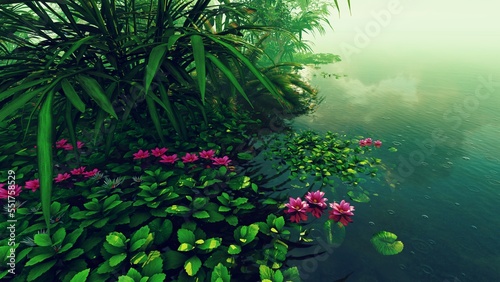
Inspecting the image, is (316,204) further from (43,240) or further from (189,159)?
(43,240)

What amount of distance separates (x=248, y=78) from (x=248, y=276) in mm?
3015

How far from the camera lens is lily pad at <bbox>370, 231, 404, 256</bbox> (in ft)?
4.47

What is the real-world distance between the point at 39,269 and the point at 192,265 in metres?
0.58

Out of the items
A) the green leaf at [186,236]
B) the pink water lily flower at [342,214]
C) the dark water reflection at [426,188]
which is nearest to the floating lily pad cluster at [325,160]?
the dark water reflection at [426,188]

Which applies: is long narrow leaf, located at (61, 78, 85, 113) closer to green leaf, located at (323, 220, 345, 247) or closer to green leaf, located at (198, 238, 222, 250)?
green leaf, located at (198, 238, 222, 250)

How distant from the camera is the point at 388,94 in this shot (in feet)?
17.0

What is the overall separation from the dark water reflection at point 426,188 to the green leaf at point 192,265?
554 millimetres

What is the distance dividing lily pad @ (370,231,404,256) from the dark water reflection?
3cm

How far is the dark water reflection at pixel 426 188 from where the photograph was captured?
1286 millimetres

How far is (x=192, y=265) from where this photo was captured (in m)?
1.04

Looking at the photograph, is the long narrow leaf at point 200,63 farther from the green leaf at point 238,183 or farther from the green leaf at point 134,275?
the green leaf at point 134,275

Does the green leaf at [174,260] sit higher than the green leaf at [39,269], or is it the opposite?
the green leaf at [39,269]

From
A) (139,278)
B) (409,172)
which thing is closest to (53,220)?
(139,278)

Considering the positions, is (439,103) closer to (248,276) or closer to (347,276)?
(347,276)
